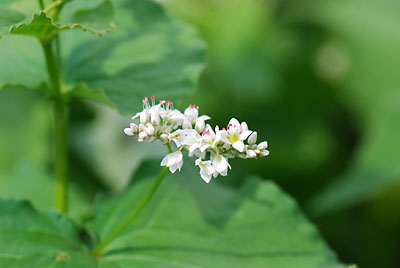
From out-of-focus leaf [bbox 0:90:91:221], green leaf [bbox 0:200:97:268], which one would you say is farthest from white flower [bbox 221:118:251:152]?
out-of-focus leaf [bbox 0:90:91:221]

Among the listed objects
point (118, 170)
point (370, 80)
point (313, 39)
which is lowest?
point (118, 170)

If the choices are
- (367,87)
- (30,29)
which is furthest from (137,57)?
(367,87)

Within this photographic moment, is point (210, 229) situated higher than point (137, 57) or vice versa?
point (137, 57)

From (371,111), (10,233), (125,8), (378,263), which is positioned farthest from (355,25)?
(10,233)

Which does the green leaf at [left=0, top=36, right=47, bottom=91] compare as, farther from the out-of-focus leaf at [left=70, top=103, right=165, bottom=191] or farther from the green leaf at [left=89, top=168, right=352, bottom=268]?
the out-of-focus leaf at [left=70, top=103, right=165, bottom=191]

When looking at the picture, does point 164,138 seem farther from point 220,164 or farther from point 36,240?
point 36,240

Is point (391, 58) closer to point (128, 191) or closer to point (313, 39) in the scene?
point (313, 39)
